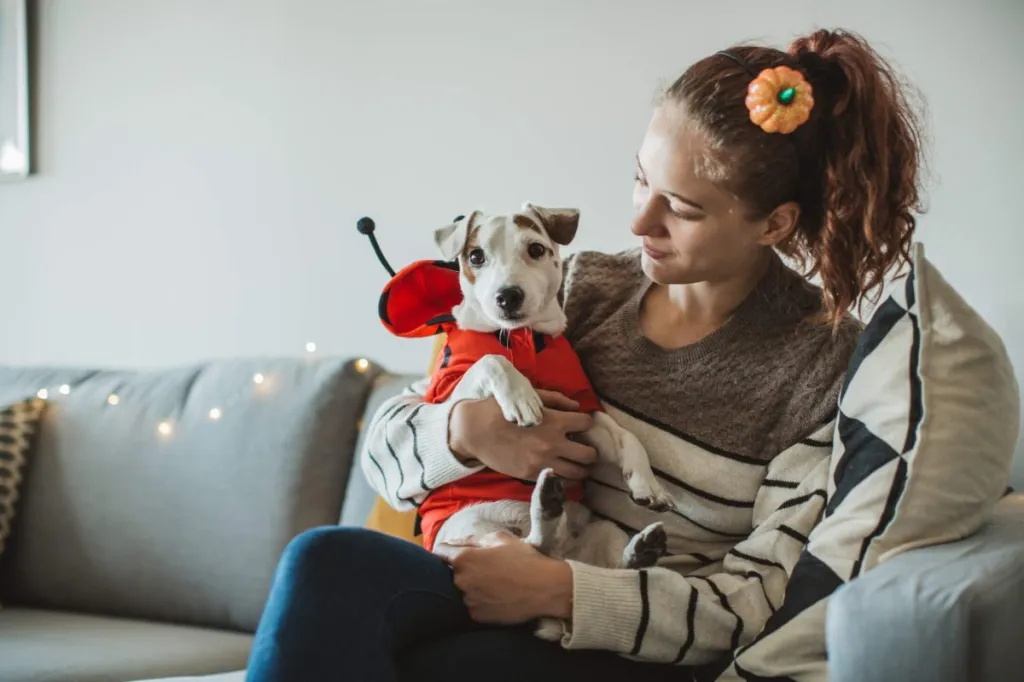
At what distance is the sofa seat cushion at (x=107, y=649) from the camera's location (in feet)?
4.80

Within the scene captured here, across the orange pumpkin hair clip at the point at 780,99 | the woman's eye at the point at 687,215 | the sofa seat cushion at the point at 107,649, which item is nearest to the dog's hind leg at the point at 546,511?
the woman's eye at the point at 687,215

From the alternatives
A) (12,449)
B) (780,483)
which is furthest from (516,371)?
(12,449)

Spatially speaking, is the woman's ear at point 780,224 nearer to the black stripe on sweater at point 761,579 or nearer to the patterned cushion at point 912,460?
the patterned cushion at point 912,460

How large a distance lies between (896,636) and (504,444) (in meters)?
0.56

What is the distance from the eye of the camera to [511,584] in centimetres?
102

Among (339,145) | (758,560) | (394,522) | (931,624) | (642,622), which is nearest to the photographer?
(931,624)

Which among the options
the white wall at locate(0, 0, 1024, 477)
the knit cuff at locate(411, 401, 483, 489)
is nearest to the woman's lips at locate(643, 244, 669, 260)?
the knit cuff at locate(411, 401, 483, 489)

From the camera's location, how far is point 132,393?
1984 millimetres

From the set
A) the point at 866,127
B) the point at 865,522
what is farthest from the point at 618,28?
the point at 865,522

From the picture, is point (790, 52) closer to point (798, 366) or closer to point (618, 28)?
point (798, 366)

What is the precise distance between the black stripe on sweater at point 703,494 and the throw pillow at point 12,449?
1.35 meters

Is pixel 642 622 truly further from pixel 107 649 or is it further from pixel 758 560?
pixel 107 649

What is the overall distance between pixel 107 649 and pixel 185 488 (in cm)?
35

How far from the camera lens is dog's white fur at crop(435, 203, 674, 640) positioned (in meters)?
1.13
